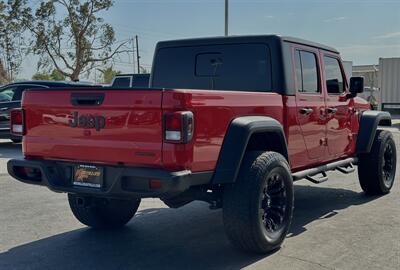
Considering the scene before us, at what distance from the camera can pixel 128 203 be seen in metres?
5.84

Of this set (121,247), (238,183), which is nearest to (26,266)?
(121,247)

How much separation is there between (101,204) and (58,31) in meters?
31.9

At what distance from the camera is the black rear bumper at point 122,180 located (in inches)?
156

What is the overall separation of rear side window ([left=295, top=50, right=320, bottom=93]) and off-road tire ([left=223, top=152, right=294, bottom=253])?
120cm

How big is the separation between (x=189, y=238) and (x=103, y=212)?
98 centimetres

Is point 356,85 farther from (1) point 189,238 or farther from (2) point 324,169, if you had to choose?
(1) point 189,238

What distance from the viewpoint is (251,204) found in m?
4.48

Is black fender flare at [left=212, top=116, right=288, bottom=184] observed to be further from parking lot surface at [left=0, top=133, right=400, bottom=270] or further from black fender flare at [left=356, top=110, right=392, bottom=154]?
black fender flare at [left=356, top=110, right=392, bottom=154]

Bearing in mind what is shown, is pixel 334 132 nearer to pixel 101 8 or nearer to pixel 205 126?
pixel 205 126

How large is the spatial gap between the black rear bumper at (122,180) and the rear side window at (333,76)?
2.79 m

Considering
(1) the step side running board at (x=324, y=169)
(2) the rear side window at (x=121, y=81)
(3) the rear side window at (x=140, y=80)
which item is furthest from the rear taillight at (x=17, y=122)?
(2) the rear side window at (x=121, y=81)

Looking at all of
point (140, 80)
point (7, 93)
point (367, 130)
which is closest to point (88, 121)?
point (367, 130)

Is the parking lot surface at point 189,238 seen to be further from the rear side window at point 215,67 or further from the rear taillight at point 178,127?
the rear side window at point 215,67

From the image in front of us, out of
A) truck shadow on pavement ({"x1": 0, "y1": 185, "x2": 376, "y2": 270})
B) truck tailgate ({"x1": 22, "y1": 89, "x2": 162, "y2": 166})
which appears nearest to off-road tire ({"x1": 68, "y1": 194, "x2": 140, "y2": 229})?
truck shadow on pavement ({"x1": 0, "y1": 185, "x2": 376, "y2": 270})
